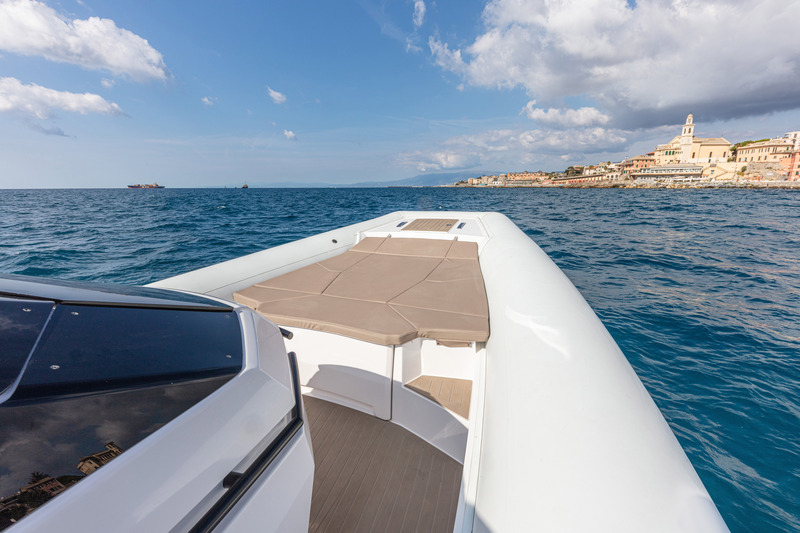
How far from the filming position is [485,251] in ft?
9.19

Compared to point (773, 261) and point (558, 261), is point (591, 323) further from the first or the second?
point (773, 261)

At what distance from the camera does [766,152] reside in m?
46.2

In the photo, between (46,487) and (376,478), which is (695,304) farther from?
(46,487)

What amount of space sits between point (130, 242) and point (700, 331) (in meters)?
11.2

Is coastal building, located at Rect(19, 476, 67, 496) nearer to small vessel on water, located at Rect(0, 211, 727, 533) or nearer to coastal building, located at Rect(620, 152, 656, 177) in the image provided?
small vessel on water, located at Rect(0, 211, 727, 533)

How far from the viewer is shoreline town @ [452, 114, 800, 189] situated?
43531mm

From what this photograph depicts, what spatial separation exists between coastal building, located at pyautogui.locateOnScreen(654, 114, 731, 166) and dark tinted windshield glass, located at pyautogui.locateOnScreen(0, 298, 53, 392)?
250ft

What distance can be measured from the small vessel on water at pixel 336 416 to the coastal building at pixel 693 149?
246 ft

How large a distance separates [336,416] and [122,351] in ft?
4.39

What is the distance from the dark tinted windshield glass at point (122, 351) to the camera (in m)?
0.53

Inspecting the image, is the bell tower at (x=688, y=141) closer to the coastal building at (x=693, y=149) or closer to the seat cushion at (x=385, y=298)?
the coastal building at (x=693, y=149)

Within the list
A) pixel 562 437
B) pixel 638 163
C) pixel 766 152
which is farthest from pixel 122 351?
pixel 638 163

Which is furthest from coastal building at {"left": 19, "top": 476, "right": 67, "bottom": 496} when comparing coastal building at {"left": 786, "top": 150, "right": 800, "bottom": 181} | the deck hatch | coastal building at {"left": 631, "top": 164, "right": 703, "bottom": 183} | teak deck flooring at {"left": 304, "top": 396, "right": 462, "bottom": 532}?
coastal building at {"left": 631, "top": 164, "right": 703, "bottom": 183}

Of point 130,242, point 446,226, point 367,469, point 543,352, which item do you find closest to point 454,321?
point 543,352
